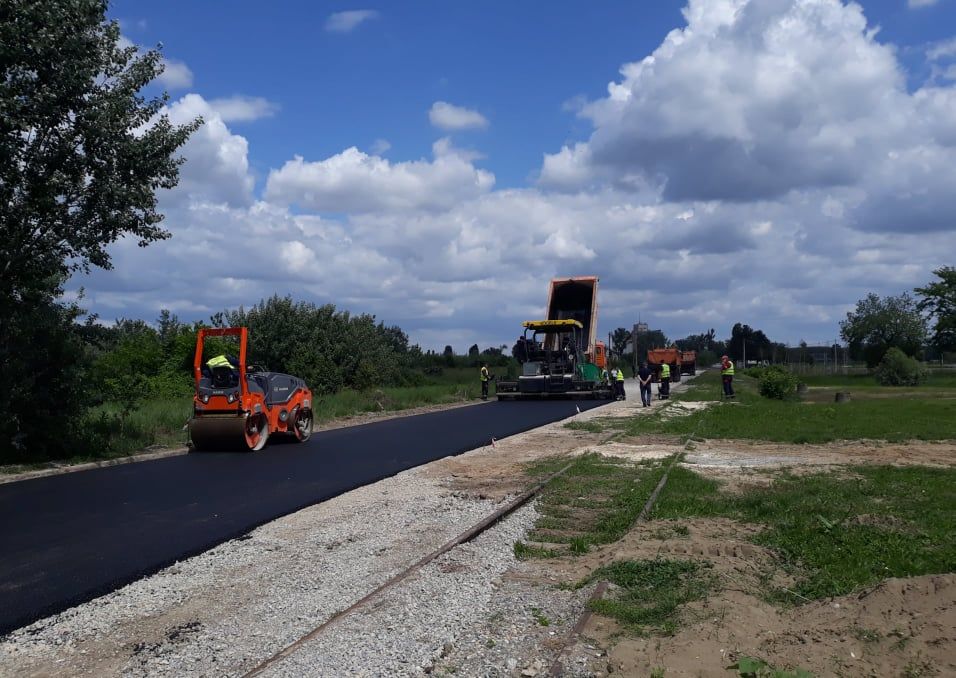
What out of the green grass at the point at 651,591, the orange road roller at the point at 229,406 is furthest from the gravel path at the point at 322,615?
the orange road roller at the point at 229,406

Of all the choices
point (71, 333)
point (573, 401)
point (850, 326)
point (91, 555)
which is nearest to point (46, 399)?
point (71, 333)

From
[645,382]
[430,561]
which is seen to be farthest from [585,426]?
[430,561]

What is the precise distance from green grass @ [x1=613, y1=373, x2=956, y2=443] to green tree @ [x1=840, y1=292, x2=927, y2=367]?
44.7 meters

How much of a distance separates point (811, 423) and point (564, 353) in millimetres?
13016

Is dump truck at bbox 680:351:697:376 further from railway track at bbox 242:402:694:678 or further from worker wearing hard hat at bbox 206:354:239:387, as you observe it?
railway track at bbox 242:402:694:678

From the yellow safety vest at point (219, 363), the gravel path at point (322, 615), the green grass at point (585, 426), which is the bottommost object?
the gravel path at point (322, 615)

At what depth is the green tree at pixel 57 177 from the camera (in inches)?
485

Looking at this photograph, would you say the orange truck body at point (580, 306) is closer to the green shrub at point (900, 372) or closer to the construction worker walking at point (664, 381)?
the construction worker walking at point (664, 381)

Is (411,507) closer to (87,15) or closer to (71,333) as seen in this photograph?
(71,333)

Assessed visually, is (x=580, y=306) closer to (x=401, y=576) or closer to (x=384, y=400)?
(x=384, y=400)

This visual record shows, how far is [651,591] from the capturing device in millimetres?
5957

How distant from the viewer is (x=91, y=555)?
748cm

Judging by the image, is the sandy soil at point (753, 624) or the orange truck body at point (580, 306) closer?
the sandy soil at point (753, 624)

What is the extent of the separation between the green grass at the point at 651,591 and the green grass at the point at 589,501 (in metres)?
1.01
